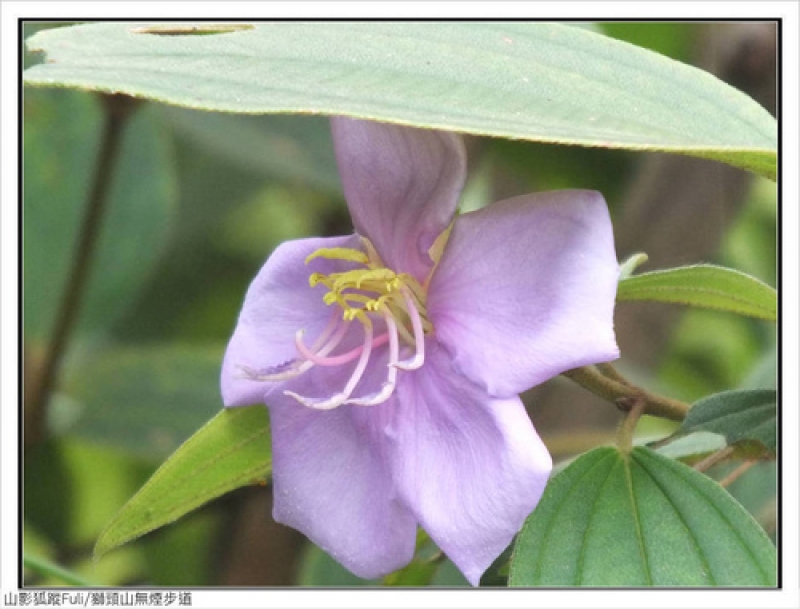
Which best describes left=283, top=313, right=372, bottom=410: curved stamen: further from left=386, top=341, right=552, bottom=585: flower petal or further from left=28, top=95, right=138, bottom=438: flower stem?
left=28, top=95, right=138, bottom=438: flower stem

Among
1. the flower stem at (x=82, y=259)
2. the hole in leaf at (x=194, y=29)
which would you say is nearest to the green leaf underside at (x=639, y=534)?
the hole in leaf at (x=194, y=29)

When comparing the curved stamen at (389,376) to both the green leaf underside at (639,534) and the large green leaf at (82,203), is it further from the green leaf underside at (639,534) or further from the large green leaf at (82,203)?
the large green leaf at (82,203)

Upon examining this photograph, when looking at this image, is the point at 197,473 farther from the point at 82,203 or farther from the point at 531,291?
the point at 82,203

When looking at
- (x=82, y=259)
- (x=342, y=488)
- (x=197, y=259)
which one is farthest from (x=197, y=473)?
(x=197, y=259)

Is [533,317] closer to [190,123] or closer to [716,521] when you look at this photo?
[716,521]

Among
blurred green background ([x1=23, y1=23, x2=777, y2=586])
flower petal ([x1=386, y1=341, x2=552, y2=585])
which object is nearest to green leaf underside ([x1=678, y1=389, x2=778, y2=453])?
flower petal ([x1=386, y1=341, x2=552, y2=585])

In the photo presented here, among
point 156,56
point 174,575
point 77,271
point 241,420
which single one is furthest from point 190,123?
point 156,56
